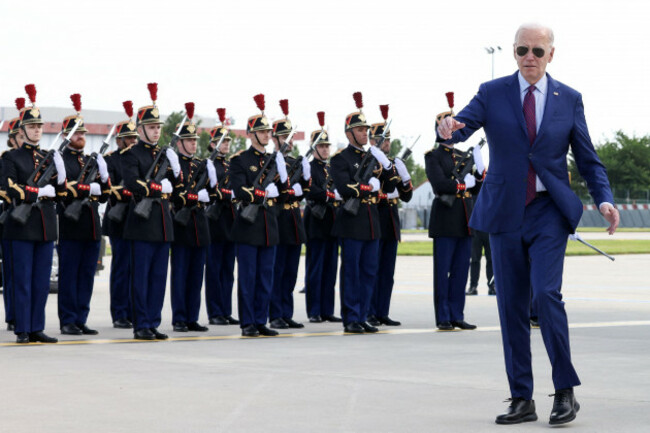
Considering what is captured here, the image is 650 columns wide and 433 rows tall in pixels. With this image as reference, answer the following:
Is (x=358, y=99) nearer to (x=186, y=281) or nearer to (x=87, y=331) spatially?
(x=186, y=281)

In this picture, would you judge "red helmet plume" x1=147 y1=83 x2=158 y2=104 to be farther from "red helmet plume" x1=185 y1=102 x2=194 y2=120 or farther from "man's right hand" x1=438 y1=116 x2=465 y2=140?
"man's right hand" x1=438 y1=116 x2=465 y2=140

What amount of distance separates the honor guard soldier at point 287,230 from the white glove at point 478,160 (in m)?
1.84

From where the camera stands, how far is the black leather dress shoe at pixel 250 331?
11808mm

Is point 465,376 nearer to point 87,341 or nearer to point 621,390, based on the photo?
point 621,390

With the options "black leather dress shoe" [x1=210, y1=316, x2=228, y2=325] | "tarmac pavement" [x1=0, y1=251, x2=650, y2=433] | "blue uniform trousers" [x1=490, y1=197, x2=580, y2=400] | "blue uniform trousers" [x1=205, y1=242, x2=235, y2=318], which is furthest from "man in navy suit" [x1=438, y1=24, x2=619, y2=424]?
"blue uniform trousers" [x1=205, y1=242, x2=235, y2=318]

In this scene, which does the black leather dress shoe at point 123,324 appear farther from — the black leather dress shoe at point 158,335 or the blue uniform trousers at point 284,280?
the blue uniform trousers at point 284,280

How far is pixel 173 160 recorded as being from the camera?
1191cm

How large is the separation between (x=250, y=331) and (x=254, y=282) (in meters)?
0.50

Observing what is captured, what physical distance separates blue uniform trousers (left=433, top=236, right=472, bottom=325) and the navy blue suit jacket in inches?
229

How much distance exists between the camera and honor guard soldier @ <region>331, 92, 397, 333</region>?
1230cm

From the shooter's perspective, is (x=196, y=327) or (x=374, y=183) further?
(x=196, y=327)

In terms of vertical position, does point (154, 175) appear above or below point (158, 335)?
above

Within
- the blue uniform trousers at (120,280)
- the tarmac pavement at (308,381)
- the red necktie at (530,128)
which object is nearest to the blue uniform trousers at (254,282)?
the tarmac pavement at (308,381)

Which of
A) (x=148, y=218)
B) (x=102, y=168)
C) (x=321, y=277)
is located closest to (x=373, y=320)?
(x=321, y=277)
